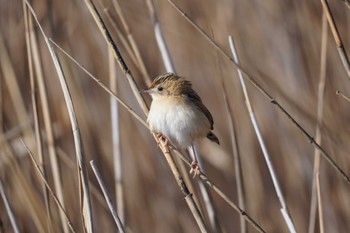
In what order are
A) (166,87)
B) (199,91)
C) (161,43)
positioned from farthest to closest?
(199,91), (166,87), (161,43)

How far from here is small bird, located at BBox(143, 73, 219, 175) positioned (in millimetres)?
2717

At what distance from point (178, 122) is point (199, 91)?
1.42m

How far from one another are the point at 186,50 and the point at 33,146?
128cm

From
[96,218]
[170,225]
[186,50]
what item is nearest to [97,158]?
[96,218]

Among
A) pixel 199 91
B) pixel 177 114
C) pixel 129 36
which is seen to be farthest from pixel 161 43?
pixel 199 91

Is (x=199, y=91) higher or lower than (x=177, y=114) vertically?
higher

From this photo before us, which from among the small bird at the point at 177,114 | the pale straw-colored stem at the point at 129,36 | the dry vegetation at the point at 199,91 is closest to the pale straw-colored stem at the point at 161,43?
the small bird at the point at 177,114

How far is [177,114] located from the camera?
9.21 ft

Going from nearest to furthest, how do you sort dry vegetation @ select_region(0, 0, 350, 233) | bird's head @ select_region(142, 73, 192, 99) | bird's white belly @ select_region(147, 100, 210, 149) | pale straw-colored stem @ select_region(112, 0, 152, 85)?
1. pale straw-colored stem @ select_region(112, 0, 152, 85)
2. bird's white belly @ select_region(147, 100, 210, 149)
3. bird's head @ select_region(142, 73, 192, 99)
4. dry vegetation @ select_region(0, 0, 350, 233)

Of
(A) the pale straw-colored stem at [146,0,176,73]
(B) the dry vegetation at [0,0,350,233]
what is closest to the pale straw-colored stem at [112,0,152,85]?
(A) the pale straw-colored stem at [146,0,176,73]

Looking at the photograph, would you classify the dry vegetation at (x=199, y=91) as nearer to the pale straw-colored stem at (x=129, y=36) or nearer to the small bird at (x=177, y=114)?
the small bird at (x=177, y=114)

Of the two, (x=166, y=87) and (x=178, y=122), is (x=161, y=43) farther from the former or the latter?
(x=178, y=122)

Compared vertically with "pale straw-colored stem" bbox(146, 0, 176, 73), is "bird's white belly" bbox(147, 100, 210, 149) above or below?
below

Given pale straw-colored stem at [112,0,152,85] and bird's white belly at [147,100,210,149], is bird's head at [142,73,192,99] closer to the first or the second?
bird's white belly at [147,100,210,149]
